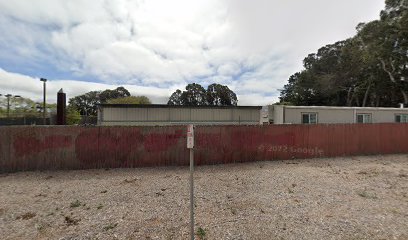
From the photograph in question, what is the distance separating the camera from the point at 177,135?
10117mm

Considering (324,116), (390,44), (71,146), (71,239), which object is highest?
(390,44)

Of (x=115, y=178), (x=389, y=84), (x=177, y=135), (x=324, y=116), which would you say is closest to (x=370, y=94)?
(x=389, y=84)

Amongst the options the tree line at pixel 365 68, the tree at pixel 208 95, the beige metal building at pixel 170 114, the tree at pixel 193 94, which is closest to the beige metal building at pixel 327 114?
the beige metal building at pixel 170 114

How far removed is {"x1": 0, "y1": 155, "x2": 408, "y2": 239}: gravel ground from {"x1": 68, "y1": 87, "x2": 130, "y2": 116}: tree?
285 feet

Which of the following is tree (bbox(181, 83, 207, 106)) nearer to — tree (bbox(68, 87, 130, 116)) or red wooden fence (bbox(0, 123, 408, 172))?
tree (bbox(68, 87, 130, 116))

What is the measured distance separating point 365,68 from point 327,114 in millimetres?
29151

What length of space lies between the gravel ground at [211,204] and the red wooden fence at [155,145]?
574mm

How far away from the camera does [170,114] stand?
18.3 m

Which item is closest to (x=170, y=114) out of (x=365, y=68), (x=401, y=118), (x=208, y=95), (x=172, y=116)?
(x=172, y=116)

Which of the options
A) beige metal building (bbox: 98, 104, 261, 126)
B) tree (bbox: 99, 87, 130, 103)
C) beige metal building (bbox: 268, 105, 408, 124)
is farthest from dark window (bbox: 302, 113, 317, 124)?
tree (bbox: 99, 87, 130, 103)

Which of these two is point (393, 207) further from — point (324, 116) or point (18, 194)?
point (324, 116)

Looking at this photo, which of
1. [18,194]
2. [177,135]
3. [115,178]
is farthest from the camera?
[177,135]

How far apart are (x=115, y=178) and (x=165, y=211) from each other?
11.3 feet

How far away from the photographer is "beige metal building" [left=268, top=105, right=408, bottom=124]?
18156 millimetres
